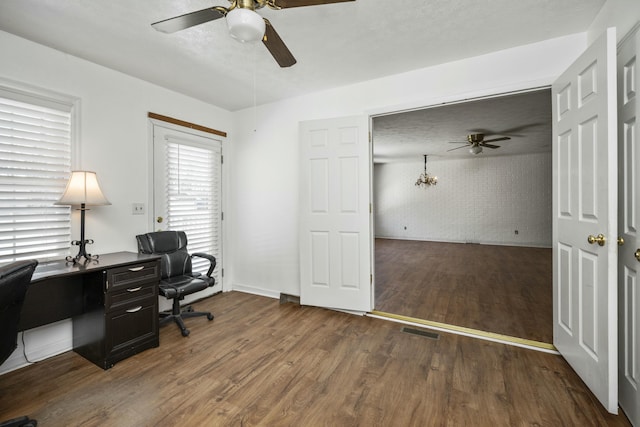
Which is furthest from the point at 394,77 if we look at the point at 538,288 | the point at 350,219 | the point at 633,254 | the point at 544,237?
the point at 544,237

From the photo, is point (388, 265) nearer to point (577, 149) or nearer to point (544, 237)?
point (577, 149)

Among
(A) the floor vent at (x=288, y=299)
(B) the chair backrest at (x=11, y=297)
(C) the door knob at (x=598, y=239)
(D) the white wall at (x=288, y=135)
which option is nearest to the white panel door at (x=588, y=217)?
(C) the door knob at (x=598, y=239)

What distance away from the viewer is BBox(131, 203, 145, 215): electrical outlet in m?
2.91

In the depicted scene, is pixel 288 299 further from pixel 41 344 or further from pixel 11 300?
pixel 11 300

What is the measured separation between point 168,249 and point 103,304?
0.93 m

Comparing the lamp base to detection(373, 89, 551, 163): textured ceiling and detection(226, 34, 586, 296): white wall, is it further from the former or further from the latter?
detection(373, 89, 551, 163): textured ceiling

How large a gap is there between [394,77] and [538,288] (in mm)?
3517

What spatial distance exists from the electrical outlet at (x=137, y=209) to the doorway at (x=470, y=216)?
2832mm

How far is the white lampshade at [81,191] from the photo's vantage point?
7.22 feet

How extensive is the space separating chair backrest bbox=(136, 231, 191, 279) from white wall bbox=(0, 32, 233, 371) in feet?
0.64

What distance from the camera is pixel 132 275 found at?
226cm

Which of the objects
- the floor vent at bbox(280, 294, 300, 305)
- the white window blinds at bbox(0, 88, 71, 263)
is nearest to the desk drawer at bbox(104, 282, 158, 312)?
the white window blinds at bbox(0, 88, 71, 263)

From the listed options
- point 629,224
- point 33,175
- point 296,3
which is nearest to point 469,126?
point 629,224

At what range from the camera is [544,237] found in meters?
7.51
